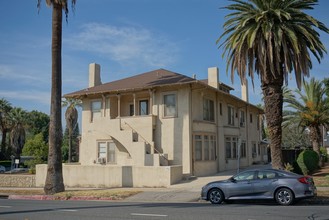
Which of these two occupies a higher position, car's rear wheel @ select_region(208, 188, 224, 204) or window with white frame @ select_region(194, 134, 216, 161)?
window with white frame @ select_region(194, 134, 216, 161)

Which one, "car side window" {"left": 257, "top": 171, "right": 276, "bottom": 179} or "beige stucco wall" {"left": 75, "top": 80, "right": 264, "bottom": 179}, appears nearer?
"car side window" {"left": 257, "top": 171, "right": 276, "bottom": 179}

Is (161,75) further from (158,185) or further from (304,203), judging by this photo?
(304,203)

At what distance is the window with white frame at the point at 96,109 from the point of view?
2996cm

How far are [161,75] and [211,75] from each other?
4111 mm

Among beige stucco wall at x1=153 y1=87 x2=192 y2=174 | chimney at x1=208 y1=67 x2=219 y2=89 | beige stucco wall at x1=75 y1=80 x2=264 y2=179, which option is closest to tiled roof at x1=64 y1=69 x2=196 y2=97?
beige stucco wall at x1=75 y1=80 x2=264 y2=179

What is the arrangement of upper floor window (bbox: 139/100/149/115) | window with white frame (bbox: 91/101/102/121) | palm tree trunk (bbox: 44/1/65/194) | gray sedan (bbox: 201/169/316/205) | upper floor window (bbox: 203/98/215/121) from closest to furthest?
gray sedan (bbox: 201/169/316/205)
palm tree trunk (bbox: 44/1/65/194)
upper floor window (bbox: 203/98/215/121)
upper floor window (bbox: 139/100/149/115)
window with white frame (bbox: 91/101/102/121)

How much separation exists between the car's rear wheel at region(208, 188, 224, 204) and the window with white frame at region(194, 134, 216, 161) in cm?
1052

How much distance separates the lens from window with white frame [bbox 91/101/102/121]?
29962 millimetres

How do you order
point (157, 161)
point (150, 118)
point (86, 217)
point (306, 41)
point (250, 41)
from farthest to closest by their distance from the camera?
point (150, 118) → point (157, 161) → point (306, 41) → point (250, 41) → point (86, 217)

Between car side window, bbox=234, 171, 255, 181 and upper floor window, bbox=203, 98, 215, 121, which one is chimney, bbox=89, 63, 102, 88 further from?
car side window, bbox=234, 171, 255, 181

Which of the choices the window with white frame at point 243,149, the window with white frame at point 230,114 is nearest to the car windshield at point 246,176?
the window with white frame at point 230,114

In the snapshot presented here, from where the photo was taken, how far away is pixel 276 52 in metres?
20.5

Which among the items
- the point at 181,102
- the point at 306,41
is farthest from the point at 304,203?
the point at 181,102

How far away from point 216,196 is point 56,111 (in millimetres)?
11067
